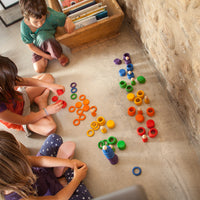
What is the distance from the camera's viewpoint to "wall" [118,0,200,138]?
2.59 feet

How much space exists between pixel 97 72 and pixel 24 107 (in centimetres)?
65

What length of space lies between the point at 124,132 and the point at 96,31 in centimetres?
91

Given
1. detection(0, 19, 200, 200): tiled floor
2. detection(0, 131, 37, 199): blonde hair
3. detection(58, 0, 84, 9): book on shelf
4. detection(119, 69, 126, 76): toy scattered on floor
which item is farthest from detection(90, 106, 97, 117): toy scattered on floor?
detection(58, 0, 84, 9): book on shelf

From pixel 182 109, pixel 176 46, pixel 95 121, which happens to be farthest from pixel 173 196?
pixel 176 46

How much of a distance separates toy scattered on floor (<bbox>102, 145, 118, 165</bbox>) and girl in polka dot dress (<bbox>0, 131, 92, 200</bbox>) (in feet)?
0.53

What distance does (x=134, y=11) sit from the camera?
1542mm

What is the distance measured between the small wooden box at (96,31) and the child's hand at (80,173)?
104cm

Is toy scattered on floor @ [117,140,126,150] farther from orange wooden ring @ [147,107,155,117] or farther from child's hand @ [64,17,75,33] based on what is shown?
child's hand @ [64,17,75,33]

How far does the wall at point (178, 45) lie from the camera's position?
0.79 metres

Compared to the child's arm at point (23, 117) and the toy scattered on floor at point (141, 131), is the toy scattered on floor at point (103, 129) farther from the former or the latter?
the child's arm at point (23, 117)

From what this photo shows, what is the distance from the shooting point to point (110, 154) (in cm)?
110

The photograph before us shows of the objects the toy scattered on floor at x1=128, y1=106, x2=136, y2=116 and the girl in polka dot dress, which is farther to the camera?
the toy scattered on floor at x1=128, y1=106, x2=136, y2=116

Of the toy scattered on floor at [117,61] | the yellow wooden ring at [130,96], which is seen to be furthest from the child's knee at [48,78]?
the yellow wooden ring at [130,96]

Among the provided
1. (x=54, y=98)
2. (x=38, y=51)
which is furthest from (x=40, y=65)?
(x=54, y=98)
